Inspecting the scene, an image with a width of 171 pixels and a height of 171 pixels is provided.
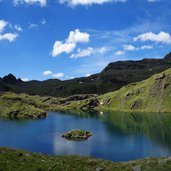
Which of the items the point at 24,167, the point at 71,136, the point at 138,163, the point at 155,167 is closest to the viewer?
the point at 24,167

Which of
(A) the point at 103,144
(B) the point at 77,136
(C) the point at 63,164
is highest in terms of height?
(C) the point at 63,164

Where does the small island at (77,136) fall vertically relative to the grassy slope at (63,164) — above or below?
below

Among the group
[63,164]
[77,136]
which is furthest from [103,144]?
[63,164]

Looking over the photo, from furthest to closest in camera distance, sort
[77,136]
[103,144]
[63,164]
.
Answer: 1. [77,136]
2. [103,144]
3. [63,164]

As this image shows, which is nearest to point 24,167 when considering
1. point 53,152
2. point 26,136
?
point 53,152

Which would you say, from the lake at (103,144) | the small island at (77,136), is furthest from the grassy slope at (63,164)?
the small island at (77,136)

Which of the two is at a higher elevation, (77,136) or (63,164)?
(63,164)

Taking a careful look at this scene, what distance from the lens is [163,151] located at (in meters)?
124

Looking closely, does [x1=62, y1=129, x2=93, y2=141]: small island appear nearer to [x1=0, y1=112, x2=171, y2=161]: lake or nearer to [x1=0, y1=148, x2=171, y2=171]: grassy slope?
[x1=0, y1=112, x2=171, y2=161]: lake

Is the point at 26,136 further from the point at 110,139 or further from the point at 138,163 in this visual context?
the point at 138,163

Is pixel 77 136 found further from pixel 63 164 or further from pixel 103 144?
pixel 63 164

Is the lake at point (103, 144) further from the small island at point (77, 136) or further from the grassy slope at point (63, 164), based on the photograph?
the grassy slope at point (63, 164)

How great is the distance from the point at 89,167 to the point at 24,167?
39.4ft

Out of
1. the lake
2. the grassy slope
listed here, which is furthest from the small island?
the grassy slope
